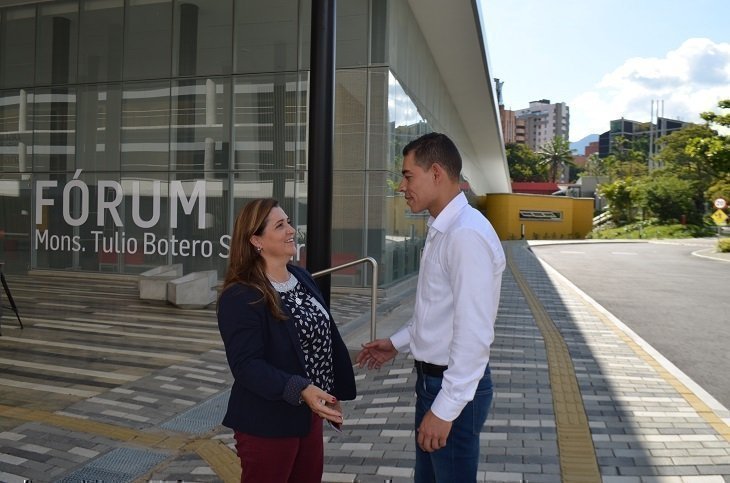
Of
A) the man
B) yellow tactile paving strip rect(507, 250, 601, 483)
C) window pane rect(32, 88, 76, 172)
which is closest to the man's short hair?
the man

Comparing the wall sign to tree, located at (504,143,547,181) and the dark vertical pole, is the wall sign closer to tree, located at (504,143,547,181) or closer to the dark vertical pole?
the dark vertical pole

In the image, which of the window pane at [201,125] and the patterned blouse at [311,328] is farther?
the window pane at [201,125]

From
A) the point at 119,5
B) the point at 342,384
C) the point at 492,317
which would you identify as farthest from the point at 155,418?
the point at 119,5

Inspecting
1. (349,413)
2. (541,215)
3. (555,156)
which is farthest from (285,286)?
(555,156)

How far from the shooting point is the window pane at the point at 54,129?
15.9 meters

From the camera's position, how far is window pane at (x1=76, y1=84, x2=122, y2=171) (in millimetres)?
15570

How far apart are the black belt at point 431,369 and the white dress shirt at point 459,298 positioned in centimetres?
3

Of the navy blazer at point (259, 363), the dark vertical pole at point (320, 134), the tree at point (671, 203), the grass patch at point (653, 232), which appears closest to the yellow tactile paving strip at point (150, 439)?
the dark vertical pole at point (320, 134)

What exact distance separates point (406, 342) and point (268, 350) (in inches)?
25.3

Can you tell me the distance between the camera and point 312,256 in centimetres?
470

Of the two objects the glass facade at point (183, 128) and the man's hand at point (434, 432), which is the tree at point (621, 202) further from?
the man's hand at point (434, 432)

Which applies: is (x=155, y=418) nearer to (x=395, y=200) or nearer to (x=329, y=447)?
(x=329, y=447)

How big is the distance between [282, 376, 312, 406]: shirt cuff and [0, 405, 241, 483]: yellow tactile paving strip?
6.16 ft

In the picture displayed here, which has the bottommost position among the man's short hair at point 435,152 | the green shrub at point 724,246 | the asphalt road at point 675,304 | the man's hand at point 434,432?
the asphalt road at point 675,304
